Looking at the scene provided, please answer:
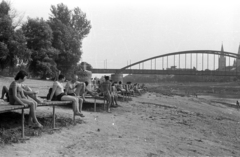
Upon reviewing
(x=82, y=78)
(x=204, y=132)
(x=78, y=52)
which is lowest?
(x=204, y=132)

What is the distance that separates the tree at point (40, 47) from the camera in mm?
31141

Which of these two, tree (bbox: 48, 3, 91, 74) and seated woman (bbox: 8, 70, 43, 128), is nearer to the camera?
seated woman (bbox: 8, 70, 43, 128)

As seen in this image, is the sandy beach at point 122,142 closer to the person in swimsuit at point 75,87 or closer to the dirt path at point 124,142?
the dirt path at point 124,142

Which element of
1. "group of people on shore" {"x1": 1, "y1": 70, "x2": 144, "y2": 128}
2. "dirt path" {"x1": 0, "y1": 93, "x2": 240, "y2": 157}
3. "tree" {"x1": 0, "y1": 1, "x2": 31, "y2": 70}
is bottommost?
"dirt path" {"x1": 0, "y1": 93, "x2": 240, "y2": 157}

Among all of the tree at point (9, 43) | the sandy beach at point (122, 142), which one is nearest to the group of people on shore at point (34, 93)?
the sandy beach at point (122, 142)

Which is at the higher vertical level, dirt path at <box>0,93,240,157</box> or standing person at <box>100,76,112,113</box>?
standing person at <box>100,76,112,113</box>

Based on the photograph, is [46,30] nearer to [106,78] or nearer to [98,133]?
[106,78]

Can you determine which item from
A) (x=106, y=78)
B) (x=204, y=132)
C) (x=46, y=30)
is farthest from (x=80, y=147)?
(x=46, y=30)

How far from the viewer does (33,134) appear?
16.8 feet

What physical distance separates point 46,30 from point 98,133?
27.5 meters

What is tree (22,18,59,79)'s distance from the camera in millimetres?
31141

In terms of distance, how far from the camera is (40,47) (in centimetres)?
3184

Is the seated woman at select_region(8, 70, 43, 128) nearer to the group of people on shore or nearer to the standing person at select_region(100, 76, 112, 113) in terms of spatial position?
the group of people on shore

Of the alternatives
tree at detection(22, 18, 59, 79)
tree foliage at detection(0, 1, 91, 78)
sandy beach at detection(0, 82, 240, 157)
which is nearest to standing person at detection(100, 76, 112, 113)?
sandy beach at detection(0, 82, 240, 157)
